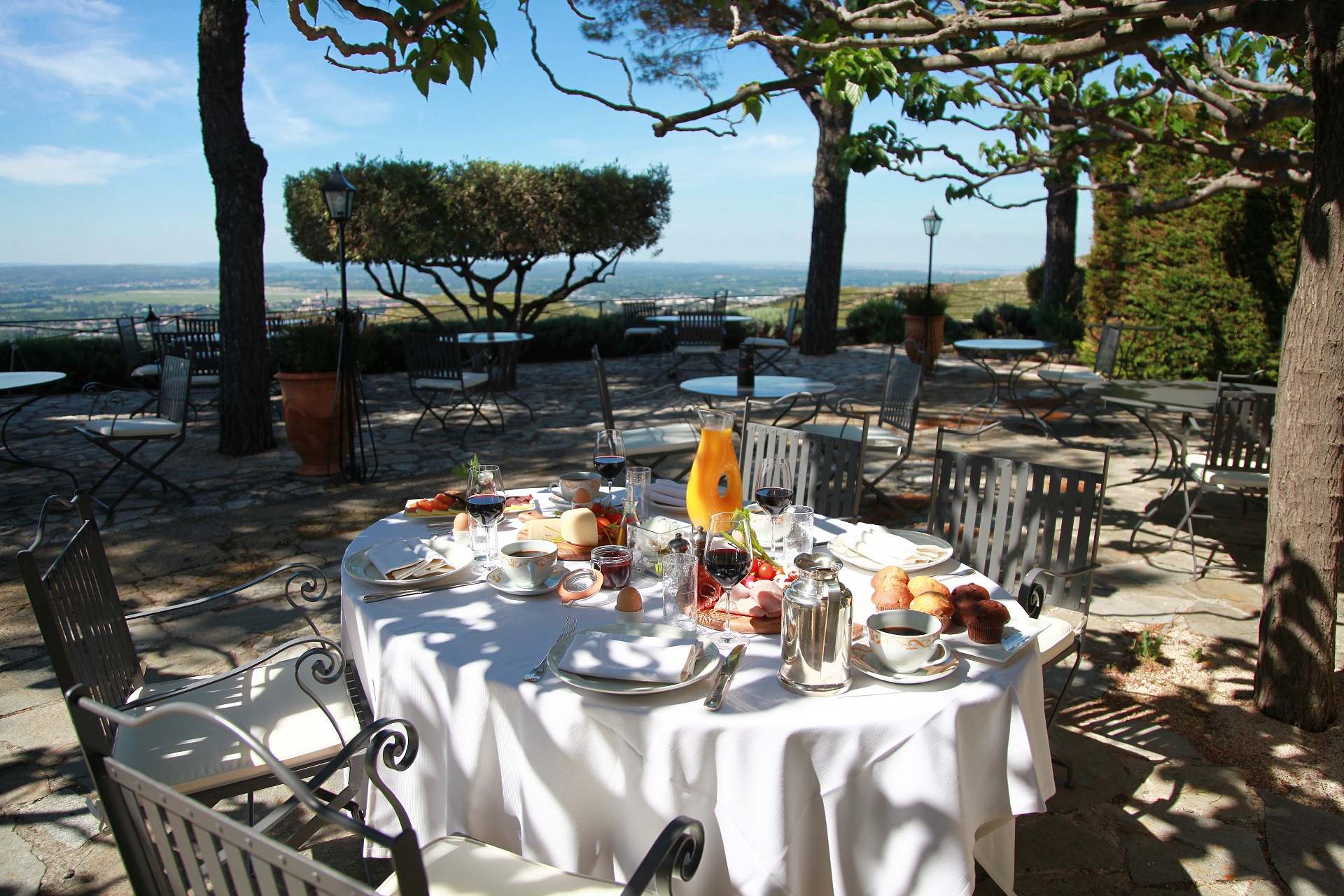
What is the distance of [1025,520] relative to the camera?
232 centimetres

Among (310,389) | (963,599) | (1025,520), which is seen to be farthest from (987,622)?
(310,389)

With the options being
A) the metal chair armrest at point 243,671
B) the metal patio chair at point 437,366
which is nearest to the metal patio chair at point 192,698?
the metal chair armrest at point 243,671

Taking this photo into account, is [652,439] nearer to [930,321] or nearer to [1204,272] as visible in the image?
[1204,272]

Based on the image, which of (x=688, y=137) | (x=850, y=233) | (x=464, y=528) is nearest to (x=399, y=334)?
(x=850, y=233)

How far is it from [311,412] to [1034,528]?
497 cm

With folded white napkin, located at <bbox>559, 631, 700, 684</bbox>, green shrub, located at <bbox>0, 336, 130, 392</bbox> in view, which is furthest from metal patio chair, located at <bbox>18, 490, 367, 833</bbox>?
green shrub, located at <bbox>0, 336, 130, 392</bbox>

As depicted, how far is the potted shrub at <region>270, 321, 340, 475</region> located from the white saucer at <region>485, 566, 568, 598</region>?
4344mm

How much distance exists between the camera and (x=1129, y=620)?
324cm

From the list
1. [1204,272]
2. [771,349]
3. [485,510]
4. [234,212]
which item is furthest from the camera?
[771,349]

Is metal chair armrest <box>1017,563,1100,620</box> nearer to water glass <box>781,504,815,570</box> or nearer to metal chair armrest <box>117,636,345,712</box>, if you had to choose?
water glass <box>781,504,815,570</box>

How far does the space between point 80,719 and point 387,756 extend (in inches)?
15.7

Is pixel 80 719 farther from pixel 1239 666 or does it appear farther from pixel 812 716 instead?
pixel 1239 666

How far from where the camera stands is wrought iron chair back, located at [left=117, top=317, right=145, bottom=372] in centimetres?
854

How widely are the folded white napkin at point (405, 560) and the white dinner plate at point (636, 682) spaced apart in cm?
47
